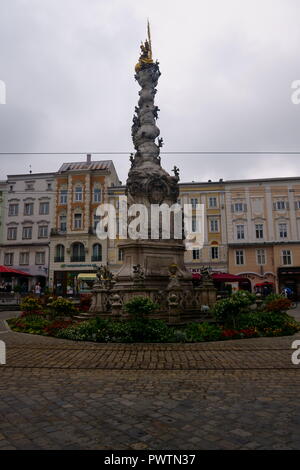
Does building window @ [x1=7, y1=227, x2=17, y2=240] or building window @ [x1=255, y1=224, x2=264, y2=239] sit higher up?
building window @ [x1=7, y1=227, x2=17, y2=240]

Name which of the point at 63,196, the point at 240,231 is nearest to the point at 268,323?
the point at 240,231

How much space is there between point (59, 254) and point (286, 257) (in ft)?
95.8

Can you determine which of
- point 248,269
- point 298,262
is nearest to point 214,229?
point 248,269

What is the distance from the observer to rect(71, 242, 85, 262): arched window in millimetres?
47469

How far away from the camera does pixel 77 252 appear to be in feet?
157

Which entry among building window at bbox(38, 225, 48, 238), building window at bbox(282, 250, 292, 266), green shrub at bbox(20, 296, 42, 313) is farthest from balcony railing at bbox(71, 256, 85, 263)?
green shrub at bbox(20, 296, 42, 313)

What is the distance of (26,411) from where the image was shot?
16.3 ft

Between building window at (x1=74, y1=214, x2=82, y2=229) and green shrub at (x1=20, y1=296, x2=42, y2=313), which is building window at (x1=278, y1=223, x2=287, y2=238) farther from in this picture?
green shrub at (x1=20, y1=296, x2=42, y2=313)

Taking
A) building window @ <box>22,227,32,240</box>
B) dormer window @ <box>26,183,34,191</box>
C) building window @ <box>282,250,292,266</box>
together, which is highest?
dormer window @ <box>26,183,34,191</box>

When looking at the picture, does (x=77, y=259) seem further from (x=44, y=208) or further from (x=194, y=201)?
(x=194, y=201)

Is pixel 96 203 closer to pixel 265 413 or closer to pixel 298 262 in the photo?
pixel 298 262

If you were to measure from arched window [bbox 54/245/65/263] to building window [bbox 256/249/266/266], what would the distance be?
2525cm

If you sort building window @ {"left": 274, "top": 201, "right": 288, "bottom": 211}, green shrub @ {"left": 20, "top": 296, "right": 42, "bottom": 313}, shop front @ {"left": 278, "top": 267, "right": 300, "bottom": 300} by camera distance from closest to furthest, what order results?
green shrub @ {"left": 20, "top": 296, "right": 42, "bottom": 313} < shop front @ {"left": 278, "top": 267, "right": 300, "bottom": 300} < building window @ {"left": 274, "top": 201, "right": 288, "bottom": 211}

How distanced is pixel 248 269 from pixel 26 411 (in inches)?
1622
